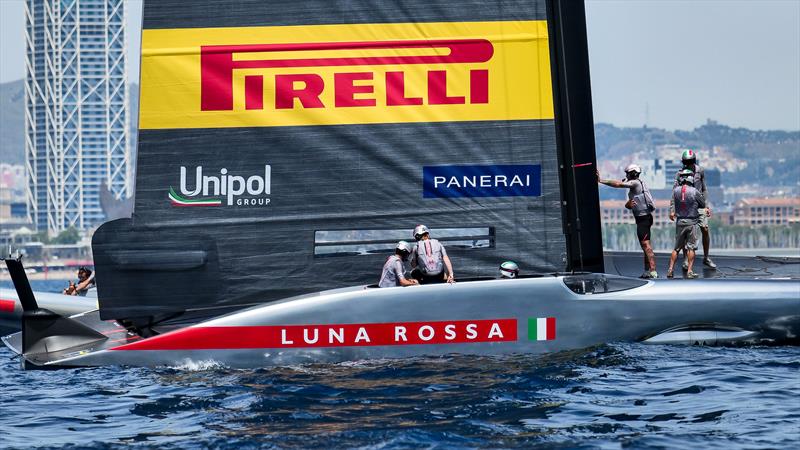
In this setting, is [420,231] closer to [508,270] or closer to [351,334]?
[508,270]

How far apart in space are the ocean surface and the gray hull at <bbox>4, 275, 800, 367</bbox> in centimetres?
13

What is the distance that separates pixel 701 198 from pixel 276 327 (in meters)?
4.74

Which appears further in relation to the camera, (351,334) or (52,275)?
(52,275)

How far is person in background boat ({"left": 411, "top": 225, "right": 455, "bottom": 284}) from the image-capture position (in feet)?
33.9

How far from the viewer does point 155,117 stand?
10477 millimetres

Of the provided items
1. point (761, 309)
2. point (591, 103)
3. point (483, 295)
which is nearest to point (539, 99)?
point (591, 103)

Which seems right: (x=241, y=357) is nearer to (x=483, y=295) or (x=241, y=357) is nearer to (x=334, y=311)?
(x=334, y=311)

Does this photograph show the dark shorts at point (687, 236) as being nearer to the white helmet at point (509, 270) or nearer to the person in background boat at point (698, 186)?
the person in background boat at point (698, 186)

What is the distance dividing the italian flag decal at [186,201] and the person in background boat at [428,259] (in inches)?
70.2

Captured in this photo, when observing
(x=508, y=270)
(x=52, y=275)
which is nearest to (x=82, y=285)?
(x=508, y=270)

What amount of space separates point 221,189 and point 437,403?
10.9 ft

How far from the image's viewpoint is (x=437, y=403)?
8.20 meters

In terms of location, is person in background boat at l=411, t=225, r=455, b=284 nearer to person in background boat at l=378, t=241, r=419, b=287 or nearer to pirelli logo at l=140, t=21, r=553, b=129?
person in background boat at l=378, t=241, r=419, b=287

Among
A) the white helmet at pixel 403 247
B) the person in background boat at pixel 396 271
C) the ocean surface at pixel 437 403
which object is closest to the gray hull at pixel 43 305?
the ocean surface at pixel 437 403
